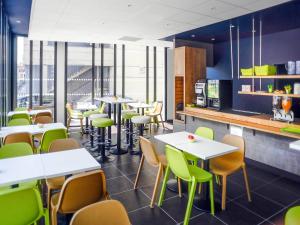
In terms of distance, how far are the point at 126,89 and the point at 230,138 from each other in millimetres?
6030

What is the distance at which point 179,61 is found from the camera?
637 cm

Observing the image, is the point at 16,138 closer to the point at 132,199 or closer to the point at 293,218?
the point at 132,199

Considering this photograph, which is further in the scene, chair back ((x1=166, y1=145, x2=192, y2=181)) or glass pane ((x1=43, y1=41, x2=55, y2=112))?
glass pane ((x1=43, y1=41, x2=55, y2=112))

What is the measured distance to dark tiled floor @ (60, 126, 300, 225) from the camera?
2734 millimetres

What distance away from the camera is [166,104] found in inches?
374

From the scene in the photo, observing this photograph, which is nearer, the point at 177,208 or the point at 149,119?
the point at 177,208

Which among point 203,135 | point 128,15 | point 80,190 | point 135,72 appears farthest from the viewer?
point 135,72

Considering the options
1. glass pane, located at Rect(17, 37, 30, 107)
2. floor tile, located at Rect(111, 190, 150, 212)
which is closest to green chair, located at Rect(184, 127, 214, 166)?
floor tile, located at Rect(111, 190, 150, 212)

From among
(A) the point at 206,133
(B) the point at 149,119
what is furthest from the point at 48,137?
(B) the point at 149,119

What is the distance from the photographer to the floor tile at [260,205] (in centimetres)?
288

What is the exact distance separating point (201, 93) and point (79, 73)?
4.46 m

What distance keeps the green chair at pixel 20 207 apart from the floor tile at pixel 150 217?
1263mm

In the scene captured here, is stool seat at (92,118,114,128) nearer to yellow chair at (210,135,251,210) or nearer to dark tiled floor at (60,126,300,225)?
dark tiled floor at (60,126,300,225)

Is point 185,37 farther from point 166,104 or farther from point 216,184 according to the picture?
point 216,184
